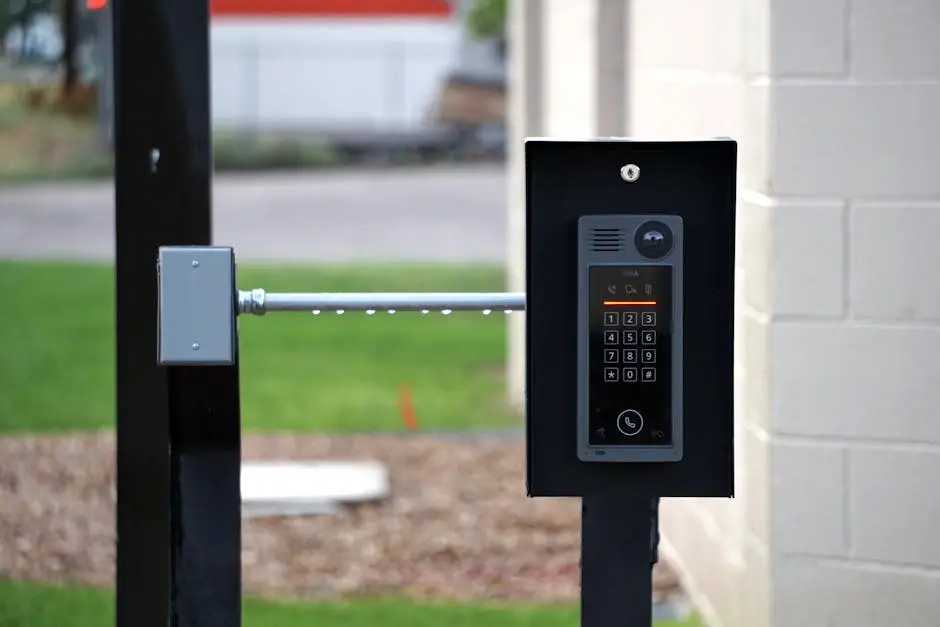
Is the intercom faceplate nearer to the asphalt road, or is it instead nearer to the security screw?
the security screw

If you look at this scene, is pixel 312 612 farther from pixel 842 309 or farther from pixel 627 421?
pixel 627 421

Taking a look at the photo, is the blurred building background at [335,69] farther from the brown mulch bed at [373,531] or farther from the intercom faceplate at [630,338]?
the intercom faceplate at [630,338]

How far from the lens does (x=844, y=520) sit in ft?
13.9

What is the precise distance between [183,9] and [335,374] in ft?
23.0

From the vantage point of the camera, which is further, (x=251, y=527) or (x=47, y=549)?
(x=251, y=527)

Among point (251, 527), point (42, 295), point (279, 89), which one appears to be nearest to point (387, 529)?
point (251, 527)

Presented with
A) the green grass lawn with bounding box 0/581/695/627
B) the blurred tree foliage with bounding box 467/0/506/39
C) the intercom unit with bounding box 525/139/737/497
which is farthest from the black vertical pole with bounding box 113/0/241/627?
the blurred tree foliage with bounding box 467/0/506/39

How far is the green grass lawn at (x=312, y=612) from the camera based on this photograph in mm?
5242

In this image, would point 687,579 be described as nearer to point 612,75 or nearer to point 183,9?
point 612,75

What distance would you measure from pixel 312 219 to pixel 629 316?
17.3m

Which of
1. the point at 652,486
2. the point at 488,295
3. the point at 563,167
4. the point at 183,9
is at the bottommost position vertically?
the point at 652,486

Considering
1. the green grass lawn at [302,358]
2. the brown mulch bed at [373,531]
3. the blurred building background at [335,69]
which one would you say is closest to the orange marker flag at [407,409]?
the green grass lawn at [302,358]

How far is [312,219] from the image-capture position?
20078mm

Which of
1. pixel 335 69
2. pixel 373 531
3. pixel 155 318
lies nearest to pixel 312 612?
pixel 373 531
